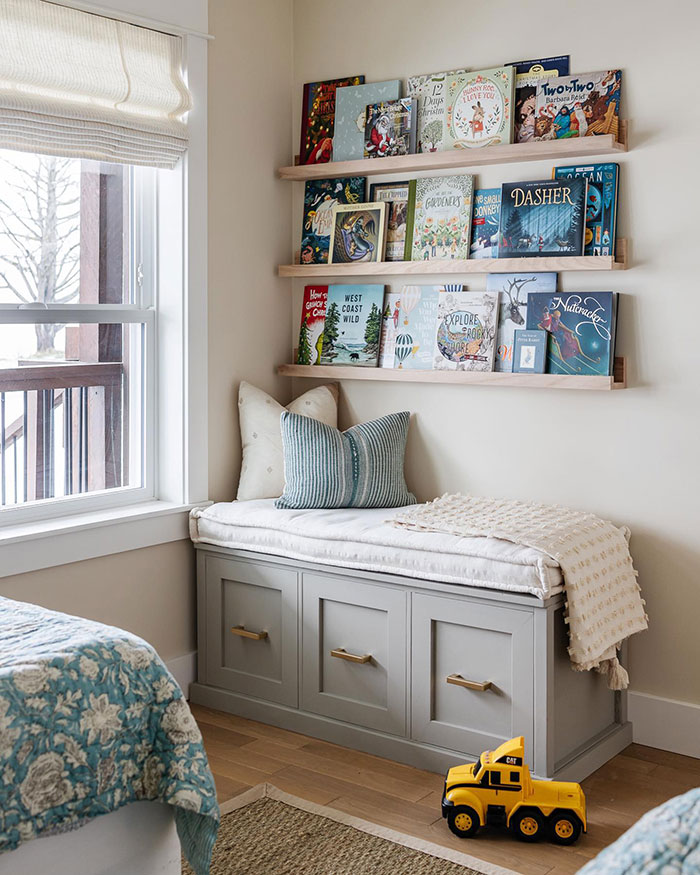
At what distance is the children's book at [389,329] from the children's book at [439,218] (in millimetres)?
166

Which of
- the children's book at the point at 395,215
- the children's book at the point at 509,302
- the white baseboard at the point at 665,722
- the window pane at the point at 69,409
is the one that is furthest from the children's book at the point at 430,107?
the white baseboard at the point at 665,722

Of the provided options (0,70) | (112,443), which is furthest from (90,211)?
(112,443)

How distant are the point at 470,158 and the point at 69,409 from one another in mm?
1541

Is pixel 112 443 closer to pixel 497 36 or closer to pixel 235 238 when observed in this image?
pixel 235 238

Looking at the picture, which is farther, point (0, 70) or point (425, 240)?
point (425, 240)

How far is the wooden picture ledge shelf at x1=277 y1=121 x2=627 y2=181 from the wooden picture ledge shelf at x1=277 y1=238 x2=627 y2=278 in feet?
→ 1.00

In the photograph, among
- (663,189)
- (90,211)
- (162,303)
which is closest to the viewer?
(663,189)

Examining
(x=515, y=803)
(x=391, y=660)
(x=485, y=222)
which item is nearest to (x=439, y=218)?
(x=485, y=222)

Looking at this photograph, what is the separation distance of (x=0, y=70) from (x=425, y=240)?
1445 mm

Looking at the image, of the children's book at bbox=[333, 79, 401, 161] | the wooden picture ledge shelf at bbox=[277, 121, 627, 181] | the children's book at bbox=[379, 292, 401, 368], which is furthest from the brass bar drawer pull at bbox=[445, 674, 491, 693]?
the children's book at bbox=[333, 79, 401, 161]

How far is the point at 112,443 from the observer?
3.26 metres

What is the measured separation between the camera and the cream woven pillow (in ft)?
11.3

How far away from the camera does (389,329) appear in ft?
11.5

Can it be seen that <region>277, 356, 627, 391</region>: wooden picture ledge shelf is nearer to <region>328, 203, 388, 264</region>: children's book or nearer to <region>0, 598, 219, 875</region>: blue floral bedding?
<region>328, 203, 388, 264</region>: children's book
